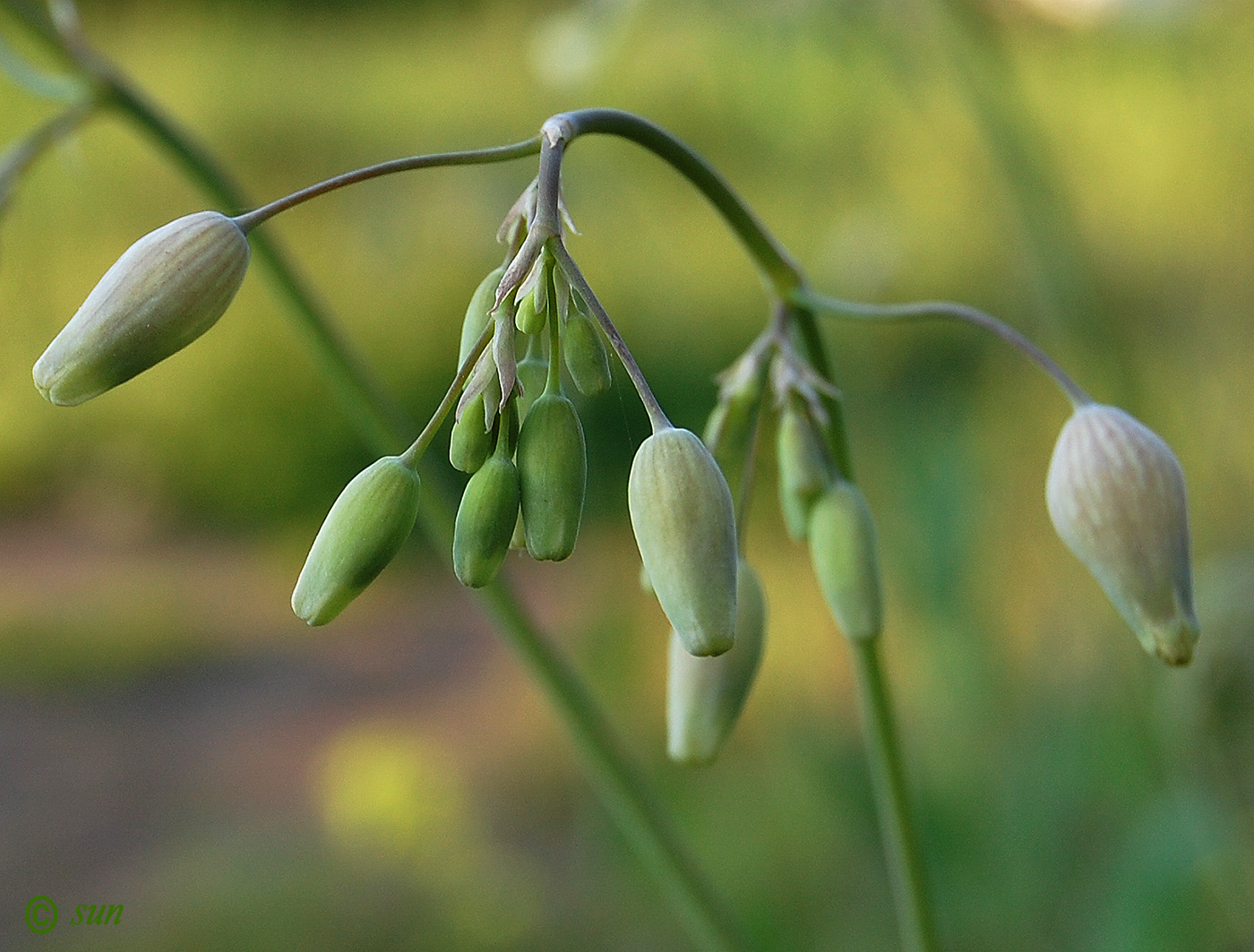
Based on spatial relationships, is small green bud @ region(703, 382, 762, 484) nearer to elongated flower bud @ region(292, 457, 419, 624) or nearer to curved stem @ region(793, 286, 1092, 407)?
curved stem @ region(793, 286, 1092, 407)

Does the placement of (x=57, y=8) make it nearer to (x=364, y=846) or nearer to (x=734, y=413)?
(x=734, y=413)

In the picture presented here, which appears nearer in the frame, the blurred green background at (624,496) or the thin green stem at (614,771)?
the thin green stem at (614,771)

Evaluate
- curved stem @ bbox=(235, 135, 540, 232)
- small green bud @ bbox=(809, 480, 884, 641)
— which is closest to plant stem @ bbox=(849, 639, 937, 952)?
small green bud @ bbox=(809, 480, 884, 641)

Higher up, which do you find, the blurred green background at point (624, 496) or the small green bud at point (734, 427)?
the small green bud at point (734, 427)

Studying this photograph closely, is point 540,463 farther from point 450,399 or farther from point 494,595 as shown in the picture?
point 494,595

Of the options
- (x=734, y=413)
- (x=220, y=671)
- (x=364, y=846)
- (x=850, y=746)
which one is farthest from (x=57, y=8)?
(x=220, y=671)

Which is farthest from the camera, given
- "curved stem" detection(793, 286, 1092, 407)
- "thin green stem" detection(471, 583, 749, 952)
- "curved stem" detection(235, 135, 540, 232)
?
"thin green stem" detection(471, 583, 749, 952)

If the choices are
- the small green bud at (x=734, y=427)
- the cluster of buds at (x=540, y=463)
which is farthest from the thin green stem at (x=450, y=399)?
the small green bud at (x=734, y=427)

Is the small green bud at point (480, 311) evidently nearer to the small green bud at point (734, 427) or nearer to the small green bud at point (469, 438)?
the small green bud at point (469, 438)
